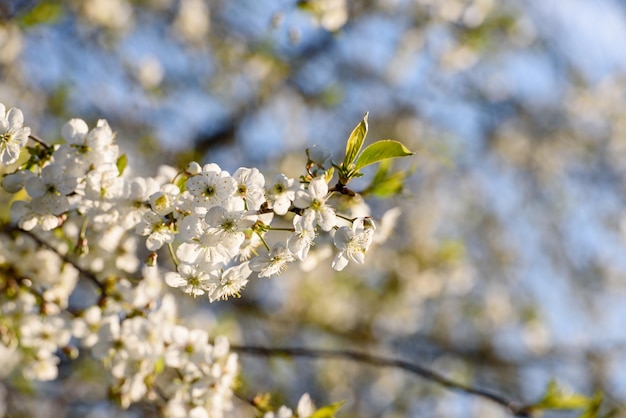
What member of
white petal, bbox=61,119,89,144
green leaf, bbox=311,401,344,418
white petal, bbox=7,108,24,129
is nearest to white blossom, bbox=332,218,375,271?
green leaf, bbox=311,401,344,418

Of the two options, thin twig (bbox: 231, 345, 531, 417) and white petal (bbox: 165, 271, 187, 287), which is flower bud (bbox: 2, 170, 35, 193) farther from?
thin twig (bbox: 231, 345, 531, 417)

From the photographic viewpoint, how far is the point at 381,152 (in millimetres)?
1362

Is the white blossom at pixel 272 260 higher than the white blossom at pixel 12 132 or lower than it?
lower

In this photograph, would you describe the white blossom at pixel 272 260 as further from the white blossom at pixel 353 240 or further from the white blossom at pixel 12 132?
the white blossom at pixel 12 132

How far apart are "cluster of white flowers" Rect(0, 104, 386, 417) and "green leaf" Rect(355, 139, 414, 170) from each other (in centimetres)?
9

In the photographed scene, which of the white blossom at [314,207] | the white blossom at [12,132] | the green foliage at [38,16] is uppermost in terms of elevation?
the green foliage at [38,16]

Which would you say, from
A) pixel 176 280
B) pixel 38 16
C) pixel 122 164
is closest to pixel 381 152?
pixel 176 280

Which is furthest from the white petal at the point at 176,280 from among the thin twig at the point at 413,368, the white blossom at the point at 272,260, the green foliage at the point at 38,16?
the green foliage at the point at 38,16

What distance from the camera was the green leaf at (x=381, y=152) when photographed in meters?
1.34

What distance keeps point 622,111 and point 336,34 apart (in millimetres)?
4567

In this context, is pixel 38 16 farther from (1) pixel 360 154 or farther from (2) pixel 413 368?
(2) pixel 413 368

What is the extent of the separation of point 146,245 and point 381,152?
1.96ft

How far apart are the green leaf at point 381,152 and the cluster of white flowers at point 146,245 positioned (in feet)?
0.28

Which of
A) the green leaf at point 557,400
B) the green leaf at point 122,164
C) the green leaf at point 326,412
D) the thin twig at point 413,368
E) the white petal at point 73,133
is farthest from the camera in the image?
the green leaf at point 557,400
